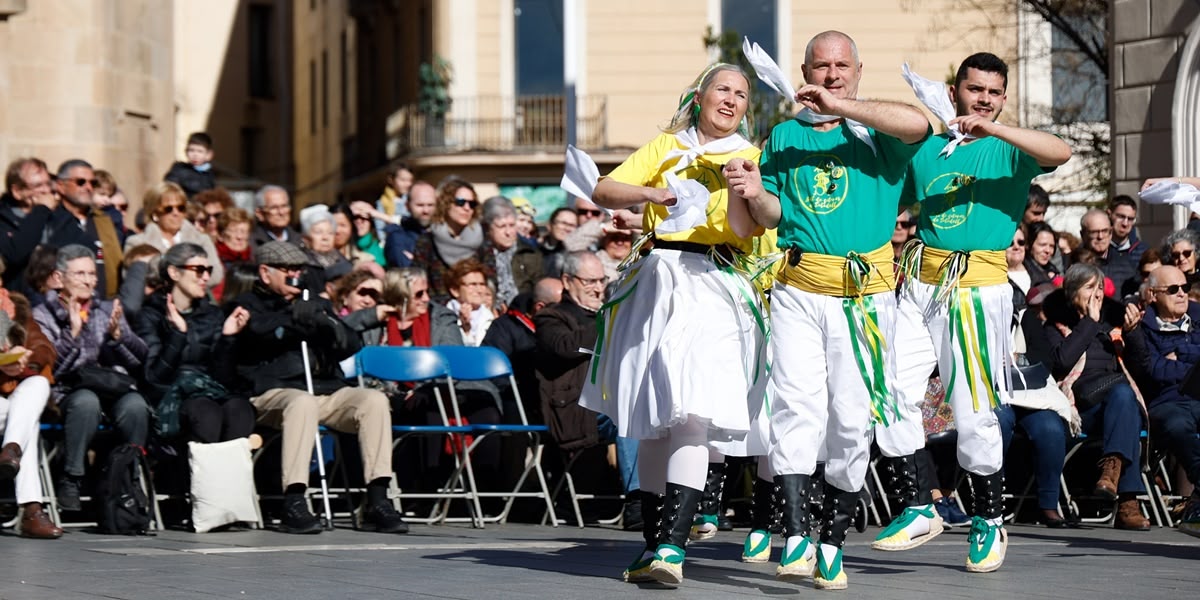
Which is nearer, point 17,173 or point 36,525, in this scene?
point 36,525

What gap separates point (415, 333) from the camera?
42.5 feet

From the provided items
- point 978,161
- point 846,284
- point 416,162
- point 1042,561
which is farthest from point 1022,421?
point 416,162

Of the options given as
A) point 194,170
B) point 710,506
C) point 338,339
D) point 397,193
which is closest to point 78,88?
point 194,170

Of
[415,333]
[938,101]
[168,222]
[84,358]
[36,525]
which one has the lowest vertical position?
[36,525]

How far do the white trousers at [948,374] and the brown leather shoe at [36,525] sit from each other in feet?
14.9

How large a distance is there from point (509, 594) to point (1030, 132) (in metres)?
2.95

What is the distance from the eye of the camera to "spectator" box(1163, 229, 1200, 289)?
13.4m

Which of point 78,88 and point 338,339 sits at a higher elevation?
point 78,88

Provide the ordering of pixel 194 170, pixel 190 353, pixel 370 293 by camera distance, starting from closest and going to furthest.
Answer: pixel 190 353 < pixel 370 293 < pixel 194 170

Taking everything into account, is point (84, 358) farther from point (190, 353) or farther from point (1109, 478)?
point (1109, 478)

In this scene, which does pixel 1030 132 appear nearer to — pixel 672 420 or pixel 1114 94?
pixel 672 420

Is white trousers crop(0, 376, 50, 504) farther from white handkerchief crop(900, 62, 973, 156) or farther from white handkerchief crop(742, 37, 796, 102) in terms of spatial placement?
white handkerchief crop(900, 62, 973, 156)

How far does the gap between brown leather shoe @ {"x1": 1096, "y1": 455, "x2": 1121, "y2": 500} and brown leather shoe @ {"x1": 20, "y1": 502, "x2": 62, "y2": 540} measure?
19.8 ft

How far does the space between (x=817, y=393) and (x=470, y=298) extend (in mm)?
5753
